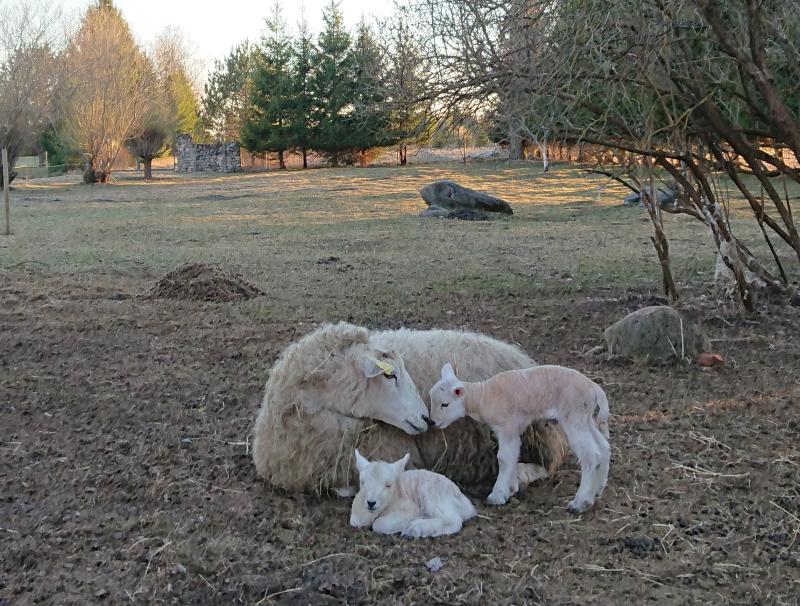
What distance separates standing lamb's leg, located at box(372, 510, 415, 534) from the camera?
367 cm

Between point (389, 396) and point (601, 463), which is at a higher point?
point (389, 396)

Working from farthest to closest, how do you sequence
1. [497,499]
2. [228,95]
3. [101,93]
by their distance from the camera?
1. [228,95]
2. [101,93]
3. [497,499]

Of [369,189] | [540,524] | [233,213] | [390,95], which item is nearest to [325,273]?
[390,95]

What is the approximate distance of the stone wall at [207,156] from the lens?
48.0 m

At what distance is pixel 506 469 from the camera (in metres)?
3.98

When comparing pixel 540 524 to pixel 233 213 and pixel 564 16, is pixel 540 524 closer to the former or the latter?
pixel 564 16

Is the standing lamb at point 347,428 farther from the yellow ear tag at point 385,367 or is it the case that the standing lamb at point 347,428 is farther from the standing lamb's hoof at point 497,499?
the standing lamb's hoof at point 497,499

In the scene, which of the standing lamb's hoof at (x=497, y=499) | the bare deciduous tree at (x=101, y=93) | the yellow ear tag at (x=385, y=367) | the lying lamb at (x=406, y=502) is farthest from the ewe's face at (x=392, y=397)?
the bare deciduous tree at (x=101, y=93)

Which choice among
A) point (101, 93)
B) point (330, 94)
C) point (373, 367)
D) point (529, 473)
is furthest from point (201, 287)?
point (330, 94)

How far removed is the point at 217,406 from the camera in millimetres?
5672

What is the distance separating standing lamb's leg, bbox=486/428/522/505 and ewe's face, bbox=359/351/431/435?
38cm

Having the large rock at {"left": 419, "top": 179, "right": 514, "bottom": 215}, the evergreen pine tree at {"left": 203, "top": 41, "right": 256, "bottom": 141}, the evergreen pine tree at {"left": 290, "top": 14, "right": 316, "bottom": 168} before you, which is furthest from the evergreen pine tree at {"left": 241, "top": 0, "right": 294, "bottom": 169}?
the large rock at {"left": 419, "top": 179, "right": 514, "bottom": 215}

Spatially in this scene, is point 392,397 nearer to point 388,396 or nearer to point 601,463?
point 388,396

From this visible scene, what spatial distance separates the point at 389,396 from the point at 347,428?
0.27 meters
